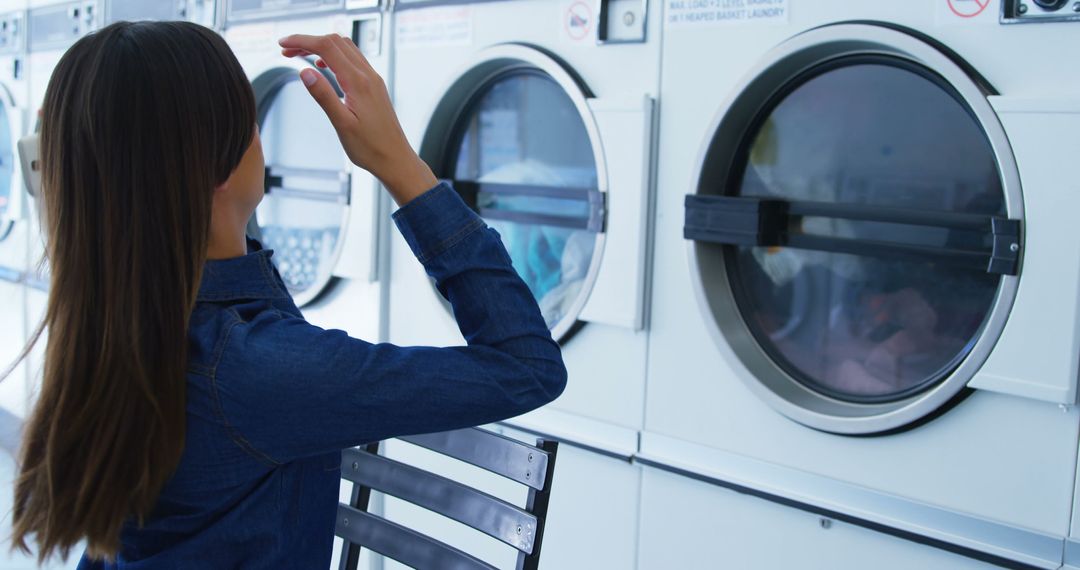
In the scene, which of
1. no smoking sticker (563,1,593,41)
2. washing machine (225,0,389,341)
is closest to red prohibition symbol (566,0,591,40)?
no smoking sticker (563,1,593,41)

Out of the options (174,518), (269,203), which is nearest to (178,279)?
(174,518)

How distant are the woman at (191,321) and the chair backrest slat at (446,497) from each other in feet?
1.24

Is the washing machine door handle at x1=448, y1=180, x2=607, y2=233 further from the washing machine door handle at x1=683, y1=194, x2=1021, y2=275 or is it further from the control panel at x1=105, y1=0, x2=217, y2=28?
the control panel at x1=105, y1=0, x2=217, y2=28

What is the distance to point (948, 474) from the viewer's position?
5.41 feet

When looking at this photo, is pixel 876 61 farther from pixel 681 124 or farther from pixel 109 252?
pixel 109 252

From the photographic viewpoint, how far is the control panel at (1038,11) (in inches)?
57.2

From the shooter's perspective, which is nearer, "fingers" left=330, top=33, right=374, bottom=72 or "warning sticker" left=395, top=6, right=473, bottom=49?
"fingers" left=330, top=33, right=374, bottom=72

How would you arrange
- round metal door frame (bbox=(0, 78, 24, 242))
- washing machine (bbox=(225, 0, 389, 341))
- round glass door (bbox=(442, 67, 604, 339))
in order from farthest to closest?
round metal door frame (bbox=(0, 78, 24, 242)) < washing machine (bbox=(225, 0, 389, 341)) < round glass door (bbox=(442, 67, 604, 339))

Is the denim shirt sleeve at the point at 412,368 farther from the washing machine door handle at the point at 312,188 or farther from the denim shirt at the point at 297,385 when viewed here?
the washing machine door handle at the point at 312,188

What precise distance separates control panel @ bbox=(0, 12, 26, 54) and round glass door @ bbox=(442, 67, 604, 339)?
2634 mm

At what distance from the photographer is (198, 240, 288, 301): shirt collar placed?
3.26 feet

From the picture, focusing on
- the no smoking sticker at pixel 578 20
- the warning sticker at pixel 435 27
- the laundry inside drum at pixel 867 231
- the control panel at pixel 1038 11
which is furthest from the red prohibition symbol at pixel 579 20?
Answer: the control panel at pixel 1038 11

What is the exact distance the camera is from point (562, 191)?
2.34m

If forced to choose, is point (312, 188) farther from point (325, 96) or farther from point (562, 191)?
point (325, 96)
